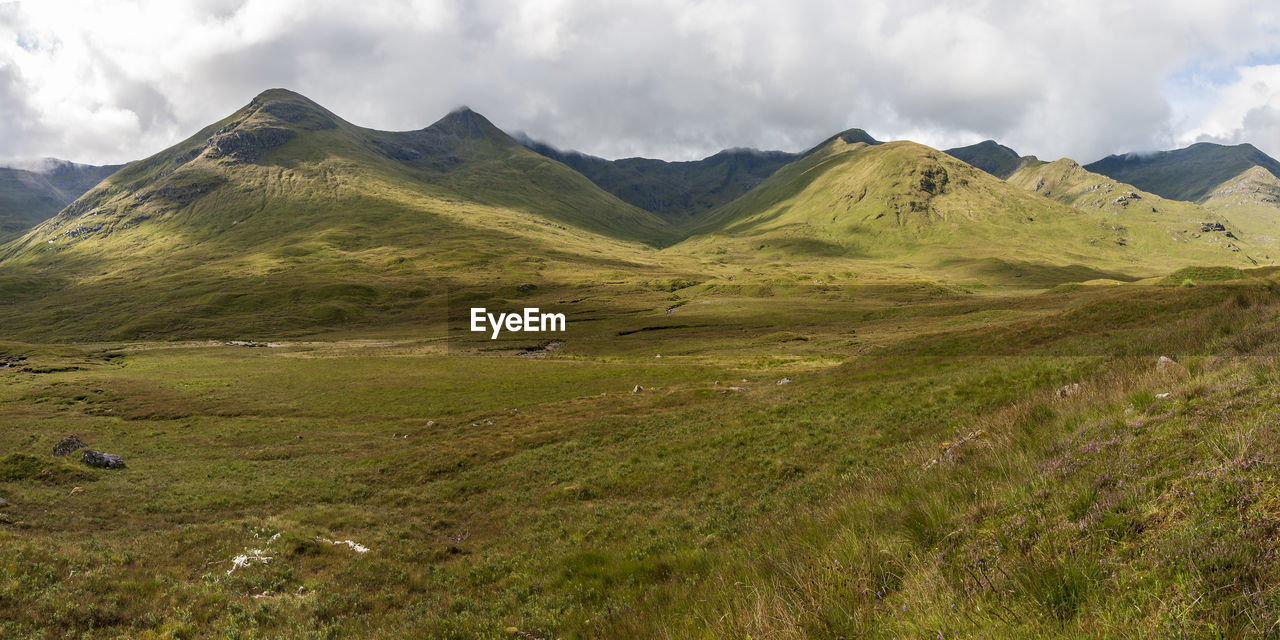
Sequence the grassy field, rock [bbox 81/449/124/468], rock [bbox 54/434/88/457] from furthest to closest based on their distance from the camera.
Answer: rock [bbox 54/434/88/457] → rock [bbox 81/449/124/468] → the grassy field

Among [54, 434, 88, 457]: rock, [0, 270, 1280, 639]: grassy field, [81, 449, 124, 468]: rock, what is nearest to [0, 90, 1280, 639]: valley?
[0, 270, 1280, 639]: grassy field

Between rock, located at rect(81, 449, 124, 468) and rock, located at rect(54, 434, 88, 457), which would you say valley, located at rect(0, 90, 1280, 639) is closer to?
rock, located at rect(81, 449, 124, 468)

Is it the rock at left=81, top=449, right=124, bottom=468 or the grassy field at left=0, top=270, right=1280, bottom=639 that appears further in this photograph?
the rock at left=81, top=449, right=124, bottom=468

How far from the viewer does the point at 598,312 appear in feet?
423

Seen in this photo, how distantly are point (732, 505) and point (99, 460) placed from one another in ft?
112

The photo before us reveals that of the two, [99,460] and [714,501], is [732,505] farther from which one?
[99,460]

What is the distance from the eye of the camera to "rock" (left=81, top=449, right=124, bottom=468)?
26031 millimetres

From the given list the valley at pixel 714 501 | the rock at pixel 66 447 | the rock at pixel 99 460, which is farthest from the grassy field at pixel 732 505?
the rock at pixel 66 447

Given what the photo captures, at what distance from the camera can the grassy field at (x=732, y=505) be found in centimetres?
386

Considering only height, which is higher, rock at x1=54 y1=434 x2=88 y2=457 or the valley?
the valley

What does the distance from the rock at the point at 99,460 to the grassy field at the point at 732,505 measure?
4.49 feet

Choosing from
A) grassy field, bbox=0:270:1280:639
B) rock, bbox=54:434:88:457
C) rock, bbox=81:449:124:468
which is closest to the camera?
grassy field, bbox=0:270:1280:639

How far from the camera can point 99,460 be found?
1041 inches

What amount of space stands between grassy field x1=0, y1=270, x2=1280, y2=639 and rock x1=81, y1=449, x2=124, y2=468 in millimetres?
1369
